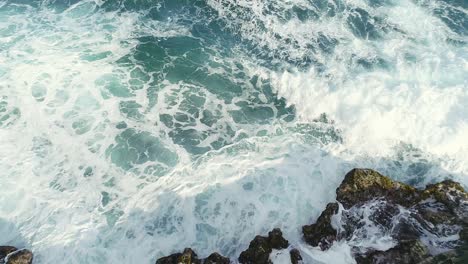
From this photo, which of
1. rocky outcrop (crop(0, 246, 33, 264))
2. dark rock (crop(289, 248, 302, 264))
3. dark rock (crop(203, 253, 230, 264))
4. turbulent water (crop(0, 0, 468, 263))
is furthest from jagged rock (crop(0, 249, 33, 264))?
dark rock (crop(289, 248, 302, 264))

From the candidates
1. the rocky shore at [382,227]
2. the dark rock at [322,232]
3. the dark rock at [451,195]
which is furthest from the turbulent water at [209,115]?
the dark rock at [451,195]

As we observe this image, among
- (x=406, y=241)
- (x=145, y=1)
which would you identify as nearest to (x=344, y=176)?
(x=406, y=241)

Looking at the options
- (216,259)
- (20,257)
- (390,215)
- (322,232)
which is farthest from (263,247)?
(20,257)

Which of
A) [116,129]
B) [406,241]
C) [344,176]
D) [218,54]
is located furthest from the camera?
[218,54]

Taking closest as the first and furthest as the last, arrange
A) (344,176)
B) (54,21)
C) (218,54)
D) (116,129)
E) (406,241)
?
(406,241), (344,176), (116,129), (218,54), (54,21)

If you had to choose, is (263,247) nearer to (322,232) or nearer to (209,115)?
(322,232)

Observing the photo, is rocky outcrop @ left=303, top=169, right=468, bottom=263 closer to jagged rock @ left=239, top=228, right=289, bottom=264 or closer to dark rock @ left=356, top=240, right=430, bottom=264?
dark rock @ left=356, top=240, right=430, bottom=264

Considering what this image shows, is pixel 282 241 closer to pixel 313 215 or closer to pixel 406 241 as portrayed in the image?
pixel 313 215
